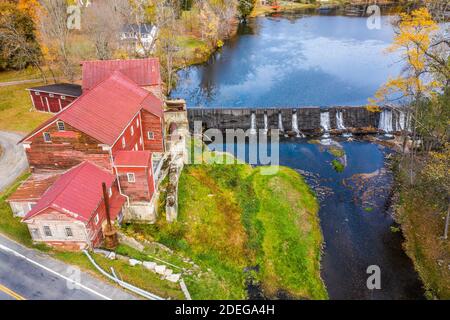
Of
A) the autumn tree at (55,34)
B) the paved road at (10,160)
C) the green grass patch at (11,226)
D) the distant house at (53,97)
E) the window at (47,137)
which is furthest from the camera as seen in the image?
the autumn tree at (55,34)

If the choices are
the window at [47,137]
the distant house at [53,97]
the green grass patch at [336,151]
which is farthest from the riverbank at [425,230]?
the distant house at [53,97]

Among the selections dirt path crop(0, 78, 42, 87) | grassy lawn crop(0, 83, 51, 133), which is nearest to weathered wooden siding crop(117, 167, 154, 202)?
grassy lawn crop(0, 83, 51, 133)

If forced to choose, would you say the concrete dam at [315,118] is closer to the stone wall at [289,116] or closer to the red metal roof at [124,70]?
the stone wall at [289,116]

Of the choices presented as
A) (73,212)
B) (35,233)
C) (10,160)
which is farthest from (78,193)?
(10,160)

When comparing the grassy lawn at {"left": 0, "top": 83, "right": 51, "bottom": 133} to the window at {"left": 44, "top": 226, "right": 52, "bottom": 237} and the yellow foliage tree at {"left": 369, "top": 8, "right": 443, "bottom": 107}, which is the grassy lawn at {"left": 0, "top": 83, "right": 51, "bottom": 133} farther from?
the yellow foliage tree at {"left": 369, "top": 8, "right": 443, "bottom": 107}

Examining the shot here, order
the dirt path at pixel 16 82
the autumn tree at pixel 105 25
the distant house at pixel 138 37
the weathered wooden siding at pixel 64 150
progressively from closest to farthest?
1. the weathered wooden siding at pixel 64 150
2. the autumn tree at pixel 105 25
3. the dirt path at pixel 16 82
4. the distant house at pixel 138 37

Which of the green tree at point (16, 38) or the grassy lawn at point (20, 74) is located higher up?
the green tree at point (16, 38)
